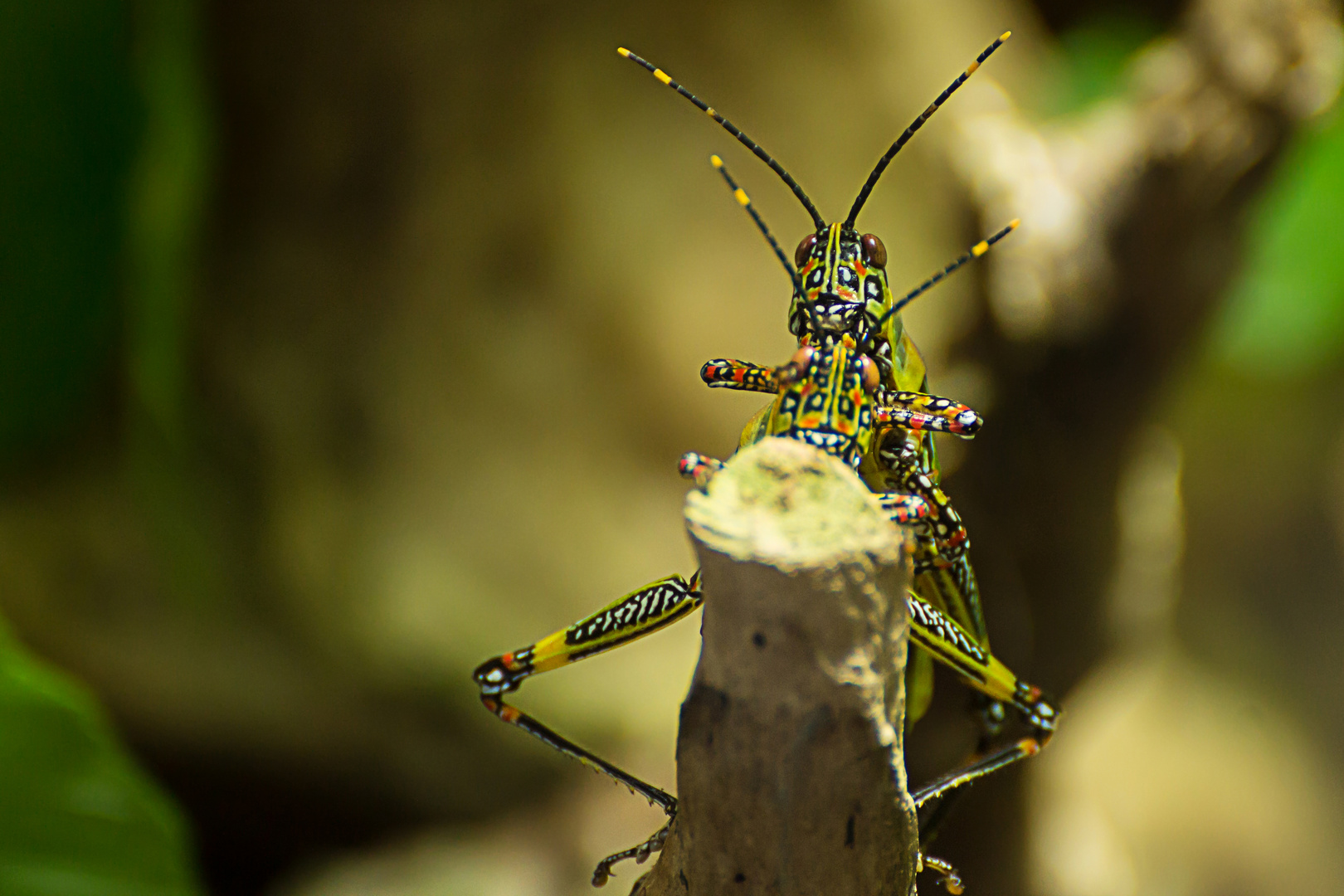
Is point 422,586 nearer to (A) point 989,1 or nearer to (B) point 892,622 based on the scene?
(B) point 892,622

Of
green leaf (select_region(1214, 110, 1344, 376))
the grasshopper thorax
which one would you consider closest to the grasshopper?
the grasshopper thorax

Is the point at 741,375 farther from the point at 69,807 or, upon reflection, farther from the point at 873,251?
the point at 69,807

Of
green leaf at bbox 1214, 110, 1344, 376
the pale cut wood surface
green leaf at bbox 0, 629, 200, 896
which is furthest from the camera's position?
green leaf at bbox 1214, 110, 1344, 376

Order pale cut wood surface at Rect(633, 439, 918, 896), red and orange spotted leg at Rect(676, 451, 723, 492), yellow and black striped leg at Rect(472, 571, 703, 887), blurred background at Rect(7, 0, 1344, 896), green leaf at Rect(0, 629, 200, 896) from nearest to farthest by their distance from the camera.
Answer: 1. pale cut wood surface at Rect(633, 439, 918, 896)
2. red and orange spotted leg at Rect(676, 451, 723, 492)
3. yellow and black striped leg at Rect(472, 571, 703, 887)
4. green leaf at Rect(0, 629, 200, 896)
5. blurred background at Rect(7, 0, 1344, 896)

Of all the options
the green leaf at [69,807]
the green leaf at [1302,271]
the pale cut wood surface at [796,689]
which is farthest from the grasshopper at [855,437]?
the green leaf at [1302,271]

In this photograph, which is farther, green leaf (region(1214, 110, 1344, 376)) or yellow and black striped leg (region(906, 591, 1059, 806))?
green leaf (region(1214, 110, 1344, 376))

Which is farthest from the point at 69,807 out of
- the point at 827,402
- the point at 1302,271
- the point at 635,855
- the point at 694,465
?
the point at 1302,271

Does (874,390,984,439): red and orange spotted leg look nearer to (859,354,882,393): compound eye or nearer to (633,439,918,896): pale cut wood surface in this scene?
(859,354,882,393): compound eye

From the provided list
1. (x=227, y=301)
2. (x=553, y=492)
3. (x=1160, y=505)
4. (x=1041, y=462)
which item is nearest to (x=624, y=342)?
(x=553, y=492)
